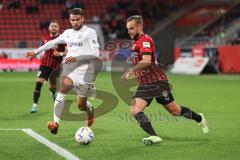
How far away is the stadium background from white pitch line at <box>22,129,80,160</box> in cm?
12

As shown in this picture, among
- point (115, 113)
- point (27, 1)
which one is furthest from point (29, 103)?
point (27, 1)

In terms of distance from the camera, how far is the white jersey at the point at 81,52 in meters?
10.0

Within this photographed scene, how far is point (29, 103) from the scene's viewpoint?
1655 centimetres

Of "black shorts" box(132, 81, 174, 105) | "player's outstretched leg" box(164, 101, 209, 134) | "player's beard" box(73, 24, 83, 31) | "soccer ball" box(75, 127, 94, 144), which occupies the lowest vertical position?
"soccer ball" box(75, 127, 94, 144)

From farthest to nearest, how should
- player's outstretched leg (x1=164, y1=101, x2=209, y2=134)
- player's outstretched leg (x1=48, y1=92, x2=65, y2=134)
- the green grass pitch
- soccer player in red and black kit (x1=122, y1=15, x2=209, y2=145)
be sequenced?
player's outstretched leg (x1=48, y1=92, x2=65, y2=134), player's outstretched leg (x1=164, y1=101, x2=209, y2=134), soccer player in red and black kit (x1=122, y1=15, x2=209, y2=145), the green grass pitch

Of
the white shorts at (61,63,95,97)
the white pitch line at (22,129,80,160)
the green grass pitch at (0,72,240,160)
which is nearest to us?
the white pitch line at (22,129,80,160)

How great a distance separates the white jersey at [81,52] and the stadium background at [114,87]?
1.04m

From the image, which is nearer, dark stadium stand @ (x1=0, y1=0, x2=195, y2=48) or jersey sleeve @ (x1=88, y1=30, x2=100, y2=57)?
jersey sleeve @ (x1=88, y1=30, x2=100, y2=57)

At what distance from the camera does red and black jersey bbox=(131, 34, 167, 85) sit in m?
8.76

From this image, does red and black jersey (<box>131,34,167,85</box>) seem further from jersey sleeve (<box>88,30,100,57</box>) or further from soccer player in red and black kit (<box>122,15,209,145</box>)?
jersey sleeve (<box>88,30,100,57</box>)

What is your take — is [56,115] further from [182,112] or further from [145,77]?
[182,112]

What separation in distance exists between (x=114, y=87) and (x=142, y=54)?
12.1 metres

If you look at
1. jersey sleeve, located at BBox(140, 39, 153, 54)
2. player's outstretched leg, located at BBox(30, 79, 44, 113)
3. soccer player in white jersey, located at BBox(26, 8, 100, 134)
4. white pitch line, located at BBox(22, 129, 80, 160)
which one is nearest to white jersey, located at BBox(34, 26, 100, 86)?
soccer player in white jersey, located at BBox(26, 8, 100, 134)

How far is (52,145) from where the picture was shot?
8758 mm
